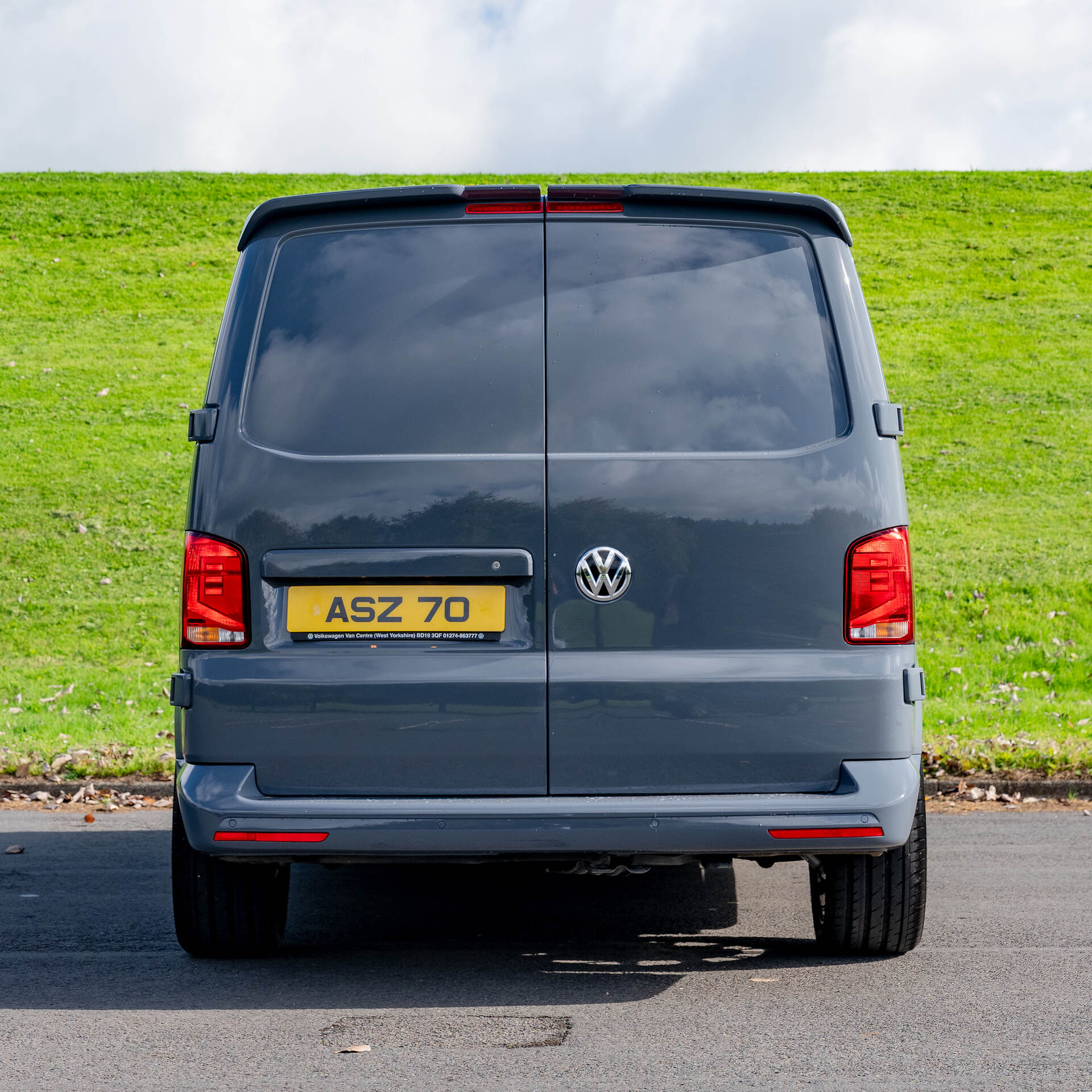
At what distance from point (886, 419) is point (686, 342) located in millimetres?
610

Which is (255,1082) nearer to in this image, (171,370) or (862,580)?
(862,580)

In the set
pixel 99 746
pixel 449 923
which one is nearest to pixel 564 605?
pixel 449 923

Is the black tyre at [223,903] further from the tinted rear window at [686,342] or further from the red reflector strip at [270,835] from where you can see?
the tinted rear window at [686,342]

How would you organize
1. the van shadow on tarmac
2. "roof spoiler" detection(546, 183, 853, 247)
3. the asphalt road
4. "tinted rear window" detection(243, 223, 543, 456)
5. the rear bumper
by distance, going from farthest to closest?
the van shadow on tarmac, "roof spoiler" detection(546, 183, 853, 247), "tinted rear window" detection(243, 223, 543, 456), the rear bumper, the asphalt road

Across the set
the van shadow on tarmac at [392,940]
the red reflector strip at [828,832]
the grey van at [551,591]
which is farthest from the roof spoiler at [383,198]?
the van shadow on tarmac at [392,940]

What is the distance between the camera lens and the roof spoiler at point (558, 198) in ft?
12.5

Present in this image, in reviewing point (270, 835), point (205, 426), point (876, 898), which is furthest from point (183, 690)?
point (876, 898)

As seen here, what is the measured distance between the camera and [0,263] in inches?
1035

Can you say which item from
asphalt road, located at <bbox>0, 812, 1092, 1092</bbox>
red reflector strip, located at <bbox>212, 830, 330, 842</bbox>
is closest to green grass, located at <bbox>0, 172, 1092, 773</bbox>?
asphalt road, located at <bbox>0, 812, 1092, 1092</bbox>

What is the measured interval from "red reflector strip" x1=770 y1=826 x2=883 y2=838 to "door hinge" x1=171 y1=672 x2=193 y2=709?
166 cm

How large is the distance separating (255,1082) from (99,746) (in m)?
4.99

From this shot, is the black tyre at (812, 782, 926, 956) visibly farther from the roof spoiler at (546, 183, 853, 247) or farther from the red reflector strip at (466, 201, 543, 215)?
the red reflector strip at (466, 201, 543, 215)

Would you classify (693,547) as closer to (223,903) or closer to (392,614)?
(392,614)

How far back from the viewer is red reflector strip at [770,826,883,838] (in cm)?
357
